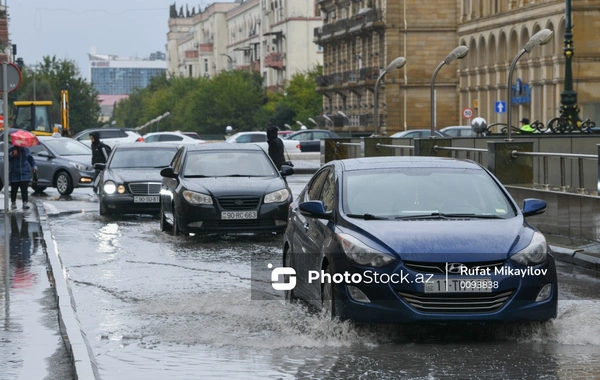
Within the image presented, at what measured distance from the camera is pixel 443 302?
8930 millimetres

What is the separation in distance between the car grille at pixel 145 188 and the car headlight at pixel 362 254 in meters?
14.5

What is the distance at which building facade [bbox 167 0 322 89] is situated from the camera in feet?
407

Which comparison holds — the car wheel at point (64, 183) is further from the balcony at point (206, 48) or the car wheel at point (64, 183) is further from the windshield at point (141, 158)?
the balcony at point (206, 48)

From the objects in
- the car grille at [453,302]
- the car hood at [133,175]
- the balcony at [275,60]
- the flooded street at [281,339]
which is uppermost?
the balcony at [275,60]

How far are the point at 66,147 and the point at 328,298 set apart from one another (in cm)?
2597

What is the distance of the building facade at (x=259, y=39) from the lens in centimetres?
12419

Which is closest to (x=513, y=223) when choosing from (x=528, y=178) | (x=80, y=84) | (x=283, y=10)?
(x=528, y=178)

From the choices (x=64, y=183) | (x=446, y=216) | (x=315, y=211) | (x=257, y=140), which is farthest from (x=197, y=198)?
(x=257, y=140)

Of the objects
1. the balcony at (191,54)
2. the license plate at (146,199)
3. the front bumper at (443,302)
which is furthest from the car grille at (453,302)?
the balcony at (191,54)

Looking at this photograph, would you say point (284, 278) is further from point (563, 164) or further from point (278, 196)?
point (563, 164)

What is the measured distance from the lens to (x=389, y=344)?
30.0ft

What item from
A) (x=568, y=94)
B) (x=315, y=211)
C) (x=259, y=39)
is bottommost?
(x=315, y=211)

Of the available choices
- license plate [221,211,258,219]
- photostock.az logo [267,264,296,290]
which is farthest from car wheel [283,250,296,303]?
license plate [221,211,258,219]

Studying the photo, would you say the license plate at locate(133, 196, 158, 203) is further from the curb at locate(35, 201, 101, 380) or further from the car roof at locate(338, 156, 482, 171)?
the car roof at locate(338, 156, 482, 171)
